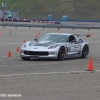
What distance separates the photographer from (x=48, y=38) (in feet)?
74.0

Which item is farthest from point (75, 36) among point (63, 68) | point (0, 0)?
point (0, 0)

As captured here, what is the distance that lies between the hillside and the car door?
83.1 metres

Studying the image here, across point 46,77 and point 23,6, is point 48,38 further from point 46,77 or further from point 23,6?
point 23,6

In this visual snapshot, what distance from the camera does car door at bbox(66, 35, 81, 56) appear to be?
73.7 ft

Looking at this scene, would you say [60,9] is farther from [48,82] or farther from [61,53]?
[48,82]

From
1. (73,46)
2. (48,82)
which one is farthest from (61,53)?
(48,82)

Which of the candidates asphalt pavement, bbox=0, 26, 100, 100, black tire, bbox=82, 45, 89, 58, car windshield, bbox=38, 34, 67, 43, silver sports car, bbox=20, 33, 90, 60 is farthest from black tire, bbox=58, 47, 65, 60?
asphalt pavement, bbox=0, 26, 100, 100

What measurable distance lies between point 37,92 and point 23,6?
A: 4033 inches

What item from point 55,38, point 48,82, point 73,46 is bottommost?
point 48,82

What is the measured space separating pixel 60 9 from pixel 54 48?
8895 cm

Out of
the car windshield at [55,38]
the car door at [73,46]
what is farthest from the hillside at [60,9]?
the car windshield at [55,38]

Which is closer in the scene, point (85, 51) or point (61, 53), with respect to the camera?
point (61, 53)

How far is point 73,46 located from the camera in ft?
74.6

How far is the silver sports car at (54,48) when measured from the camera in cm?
2119
